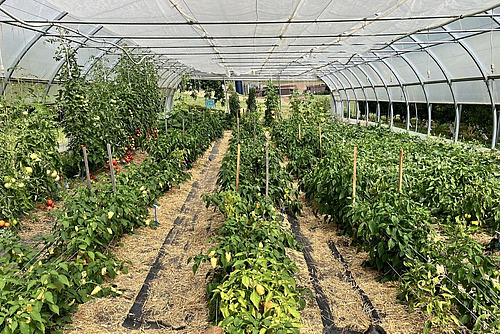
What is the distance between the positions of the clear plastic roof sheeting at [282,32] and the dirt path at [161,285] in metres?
2.47

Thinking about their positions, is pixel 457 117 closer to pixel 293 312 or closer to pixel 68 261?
pixel 293 312

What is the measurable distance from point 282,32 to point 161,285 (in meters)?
3.90

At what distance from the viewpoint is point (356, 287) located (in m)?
3.60

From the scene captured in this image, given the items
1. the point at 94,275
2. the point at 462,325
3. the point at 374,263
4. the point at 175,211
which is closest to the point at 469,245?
the point at 462,325

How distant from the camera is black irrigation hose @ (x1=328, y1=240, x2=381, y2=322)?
Answer: 3.16 meters

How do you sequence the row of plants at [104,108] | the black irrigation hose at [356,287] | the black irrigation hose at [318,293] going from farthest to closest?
the row of plants at [104,108] < the black irrigation hose at [356,287] < the black irrigation hose at [318,293]

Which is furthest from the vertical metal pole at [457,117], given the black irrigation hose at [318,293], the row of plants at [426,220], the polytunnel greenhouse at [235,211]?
the black irrigation hose at [318,293]

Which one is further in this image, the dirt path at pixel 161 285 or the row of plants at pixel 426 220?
the dirt path at pixel 161 285

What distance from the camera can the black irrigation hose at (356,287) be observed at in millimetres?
3156

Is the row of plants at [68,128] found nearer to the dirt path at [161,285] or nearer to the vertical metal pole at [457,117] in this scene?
the dirt path at [161,285]

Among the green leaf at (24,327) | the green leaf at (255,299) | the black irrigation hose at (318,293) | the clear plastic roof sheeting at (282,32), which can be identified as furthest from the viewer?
the clear plastic roof sheeting at (282,32)

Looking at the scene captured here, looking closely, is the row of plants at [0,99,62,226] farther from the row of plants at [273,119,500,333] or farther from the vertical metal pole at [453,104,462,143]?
the vertical metal pole at [453,104,462,143]

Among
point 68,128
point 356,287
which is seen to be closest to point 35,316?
point 356,287

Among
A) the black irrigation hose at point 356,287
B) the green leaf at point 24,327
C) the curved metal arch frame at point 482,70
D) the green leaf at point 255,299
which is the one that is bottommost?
the black irrigation hose at point 356,287
